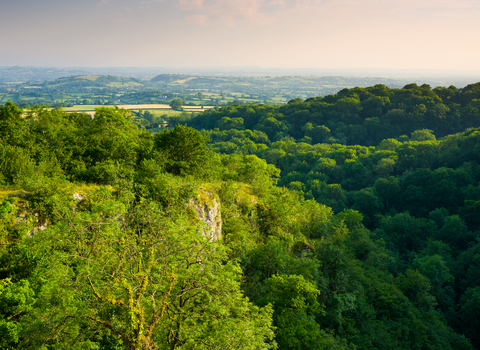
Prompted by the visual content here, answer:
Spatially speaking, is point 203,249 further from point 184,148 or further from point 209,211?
point 184,148

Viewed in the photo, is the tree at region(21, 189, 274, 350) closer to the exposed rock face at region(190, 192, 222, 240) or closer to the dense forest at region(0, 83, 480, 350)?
the dense forest at region(0, 83, 480, 350)

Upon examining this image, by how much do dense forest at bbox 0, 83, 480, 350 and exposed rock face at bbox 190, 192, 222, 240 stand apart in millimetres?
137

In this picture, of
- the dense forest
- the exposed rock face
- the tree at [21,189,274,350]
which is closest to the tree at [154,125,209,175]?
the dense forest

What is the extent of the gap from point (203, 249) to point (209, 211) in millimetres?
7906

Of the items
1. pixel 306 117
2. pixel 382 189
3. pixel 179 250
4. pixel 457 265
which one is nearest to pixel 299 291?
pixel 179 250

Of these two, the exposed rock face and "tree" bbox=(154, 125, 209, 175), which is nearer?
the exposed rock face

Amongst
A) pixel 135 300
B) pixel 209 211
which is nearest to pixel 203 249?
pixel 135 300

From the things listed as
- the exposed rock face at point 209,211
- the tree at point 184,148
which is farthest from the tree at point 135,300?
the tree at point 184,148

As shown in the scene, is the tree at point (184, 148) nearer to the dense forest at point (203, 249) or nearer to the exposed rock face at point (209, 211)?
the dense forest at point (203, 249)

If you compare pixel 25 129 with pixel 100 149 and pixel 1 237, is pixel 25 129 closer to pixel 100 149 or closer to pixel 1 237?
pixel 100 149

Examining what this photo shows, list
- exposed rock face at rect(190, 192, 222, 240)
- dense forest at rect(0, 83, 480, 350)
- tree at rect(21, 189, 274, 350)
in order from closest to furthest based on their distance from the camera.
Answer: tree at rect(21, 189, 274, 350) < dense forest at rect(0, 83, 480, 350) < exposed rock face at rect(190, 192, 222, 240)

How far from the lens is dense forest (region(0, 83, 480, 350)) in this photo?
391 inches

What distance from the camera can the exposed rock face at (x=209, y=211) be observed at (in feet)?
65.2

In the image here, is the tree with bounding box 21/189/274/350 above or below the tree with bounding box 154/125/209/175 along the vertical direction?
below
